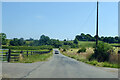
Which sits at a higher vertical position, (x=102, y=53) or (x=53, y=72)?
(x=102, y=53)

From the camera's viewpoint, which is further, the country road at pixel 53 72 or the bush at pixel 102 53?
the bush at pixel 102 53

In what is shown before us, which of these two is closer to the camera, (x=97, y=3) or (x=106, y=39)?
(x=97, y=3)

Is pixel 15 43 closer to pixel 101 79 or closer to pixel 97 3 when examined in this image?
pixel 97 3

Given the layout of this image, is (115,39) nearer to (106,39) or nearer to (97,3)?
(106,39)

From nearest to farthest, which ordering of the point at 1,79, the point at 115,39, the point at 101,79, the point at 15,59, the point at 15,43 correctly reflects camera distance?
the point at 1,79 < the point at 101,79 < the point at 15,59 < the point at 15,43 < the point at 115,39

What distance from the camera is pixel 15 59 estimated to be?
26.8 m

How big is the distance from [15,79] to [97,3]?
2970 centimetres

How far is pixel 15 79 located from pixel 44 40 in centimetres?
16655

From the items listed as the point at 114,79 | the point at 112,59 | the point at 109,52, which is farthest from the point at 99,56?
the point at 114,79

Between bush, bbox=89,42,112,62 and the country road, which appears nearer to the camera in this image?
the country road

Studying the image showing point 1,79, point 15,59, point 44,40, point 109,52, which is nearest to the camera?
point 1,79

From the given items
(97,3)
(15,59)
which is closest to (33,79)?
(15,59)

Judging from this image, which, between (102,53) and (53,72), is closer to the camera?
(53,72)

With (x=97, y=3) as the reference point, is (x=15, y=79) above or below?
below
